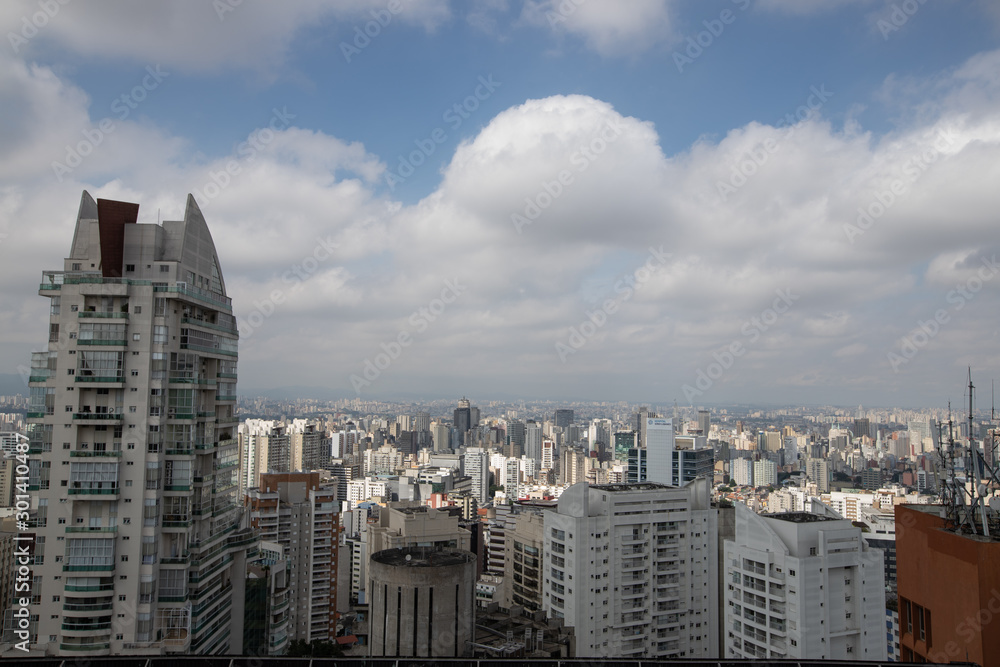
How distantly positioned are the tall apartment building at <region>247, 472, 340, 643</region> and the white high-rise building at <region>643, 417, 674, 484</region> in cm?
3135

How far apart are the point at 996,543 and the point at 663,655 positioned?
1599 cm

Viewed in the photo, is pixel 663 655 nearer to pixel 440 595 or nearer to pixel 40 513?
pixel 440 595

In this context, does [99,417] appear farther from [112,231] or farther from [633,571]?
[633,571]

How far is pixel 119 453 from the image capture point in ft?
38.4

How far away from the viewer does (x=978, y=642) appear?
6.78 metres

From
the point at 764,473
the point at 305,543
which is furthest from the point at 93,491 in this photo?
the point at 764,473

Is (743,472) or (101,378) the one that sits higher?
(101,378)

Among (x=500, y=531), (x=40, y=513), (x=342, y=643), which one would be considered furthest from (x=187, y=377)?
(x=500, y=531)

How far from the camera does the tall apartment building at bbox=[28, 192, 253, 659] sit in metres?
11.5

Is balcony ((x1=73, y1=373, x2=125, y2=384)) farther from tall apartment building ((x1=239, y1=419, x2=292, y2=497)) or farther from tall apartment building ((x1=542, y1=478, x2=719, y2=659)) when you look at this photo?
tall apartment building ((x1=239, y1=419, x2=292, y2=497))

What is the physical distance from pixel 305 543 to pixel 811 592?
2146 centimetres

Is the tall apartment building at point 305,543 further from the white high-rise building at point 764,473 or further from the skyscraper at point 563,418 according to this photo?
the skyscraper at point 563,418

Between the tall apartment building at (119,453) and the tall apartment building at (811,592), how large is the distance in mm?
12772

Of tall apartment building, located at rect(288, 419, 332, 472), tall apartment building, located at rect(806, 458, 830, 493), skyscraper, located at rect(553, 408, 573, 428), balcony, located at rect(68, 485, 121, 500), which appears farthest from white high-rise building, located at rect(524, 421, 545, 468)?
balcony, located at rect(68, 485, 121, 500)
